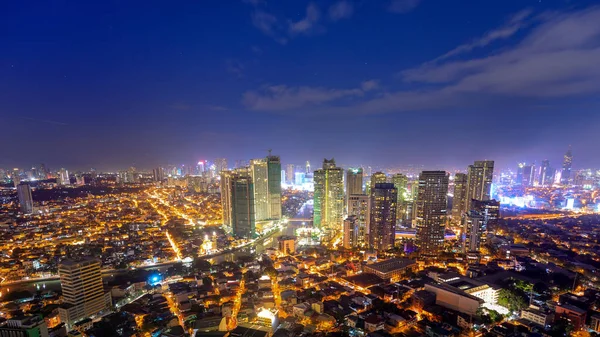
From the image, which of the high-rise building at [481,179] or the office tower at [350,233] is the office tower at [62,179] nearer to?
the office tower at [350,233]

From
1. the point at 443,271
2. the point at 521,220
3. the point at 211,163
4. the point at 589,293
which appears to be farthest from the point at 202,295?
the point at 211,163

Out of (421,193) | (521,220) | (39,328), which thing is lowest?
(521,220)

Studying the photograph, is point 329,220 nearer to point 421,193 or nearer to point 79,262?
point 421,193

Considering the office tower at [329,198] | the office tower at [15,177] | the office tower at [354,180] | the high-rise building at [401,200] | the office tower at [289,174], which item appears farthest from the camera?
the office tower at [289,174]

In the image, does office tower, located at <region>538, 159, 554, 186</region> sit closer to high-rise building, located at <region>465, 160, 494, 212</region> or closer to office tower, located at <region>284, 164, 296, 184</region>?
high-rise building, located at <region>465, 160, 494, 212</region>

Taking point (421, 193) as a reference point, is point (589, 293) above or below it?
below

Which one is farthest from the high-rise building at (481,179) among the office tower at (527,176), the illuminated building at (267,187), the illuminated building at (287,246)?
the office tower at (527,176)

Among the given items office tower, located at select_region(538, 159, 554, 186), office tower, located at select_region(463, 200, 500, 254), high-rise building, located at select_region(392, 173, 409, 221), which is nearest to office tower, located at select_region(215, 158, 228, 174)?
high-rise building, located at select_region(392, 173, 409, 221)
